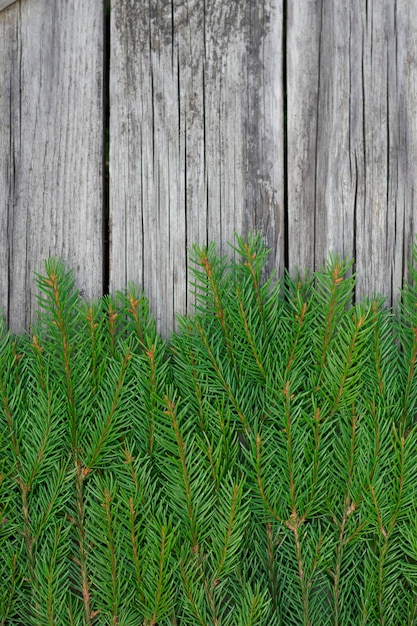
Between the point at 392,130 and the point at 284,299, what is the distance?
0.37 metres

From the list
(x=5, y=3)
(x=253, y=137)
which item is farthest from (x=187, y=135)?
(x=5, y=3)

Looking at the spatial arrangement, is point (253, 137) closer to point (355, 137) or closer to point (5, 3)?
point (355, 137)

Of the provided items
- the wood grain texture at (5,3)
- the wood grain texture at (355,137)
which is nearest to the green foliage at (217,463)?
the wood grain texture at (355,137)

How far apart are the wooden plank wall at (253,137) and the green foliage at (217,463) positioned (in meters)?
0.08

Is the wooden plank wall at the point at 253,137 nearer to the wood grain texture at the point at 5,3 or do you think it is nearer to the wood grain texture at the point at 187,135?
the wood grain texture at the point at 187,135

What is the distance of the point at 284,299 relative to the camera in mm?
1127

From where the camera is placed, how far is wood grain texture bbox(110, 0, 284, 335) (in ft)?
3.69

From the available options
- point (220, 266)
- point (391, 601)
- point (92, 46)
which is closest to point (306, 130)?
point (220, 266)

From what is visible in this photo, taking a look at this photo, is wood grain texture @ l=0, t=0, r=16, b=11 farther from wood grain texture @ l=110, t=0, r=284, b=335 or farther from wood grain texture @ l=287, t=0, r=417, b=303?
wood grain texture @ l=287, t=0, r=417, b=303

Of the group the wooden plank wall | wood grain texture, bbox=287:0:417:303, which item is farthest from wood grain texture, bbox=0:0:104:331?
wood grain texture, bbox=287:0:417:303

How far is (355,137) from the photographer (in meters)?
1.12

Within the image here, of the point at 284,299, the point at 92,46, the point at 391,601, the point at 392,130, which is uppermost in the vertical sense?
the point at 92,46

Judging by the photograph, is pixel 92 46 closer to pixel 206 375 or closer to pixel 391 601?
pixel 206 375

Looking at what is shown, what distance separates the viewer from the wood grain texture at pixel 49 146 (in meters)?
1.15
